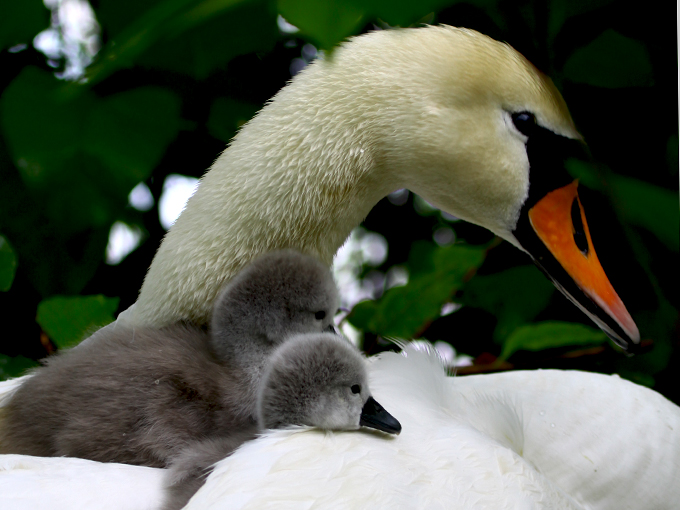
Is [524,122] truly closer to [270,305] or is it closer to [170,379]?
[270,305]

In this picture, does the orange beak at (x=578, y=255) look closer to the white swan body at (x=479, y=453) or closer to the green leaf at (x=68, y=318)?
the white swan body at (x=479, y=453)

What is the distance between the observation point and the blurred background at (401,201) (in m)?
0.94

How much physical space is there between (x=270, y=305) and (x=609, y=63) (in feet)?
2.57

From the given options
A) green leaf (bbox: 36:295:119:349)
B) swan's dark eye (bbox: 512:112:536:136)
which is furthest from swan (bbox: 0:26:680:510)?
green leaf (bbox: 36:295:119:349)

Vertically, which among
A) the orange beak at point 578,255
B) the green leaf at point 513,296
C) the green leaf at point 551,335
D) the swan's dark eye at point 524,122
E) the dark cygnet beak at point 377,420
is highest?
the swan's dark eye at point 524,122

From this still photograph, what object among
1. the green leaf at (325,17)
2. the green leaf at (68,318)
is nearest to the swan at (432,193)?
the green leaf at (68,318)

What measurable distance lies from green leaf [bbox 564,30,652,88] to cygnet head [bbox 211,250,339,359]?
683 millimetres

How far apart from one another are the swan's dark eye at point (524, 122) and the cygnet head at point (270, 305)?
0.33 meters

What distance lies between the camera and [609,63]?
1.22 metres

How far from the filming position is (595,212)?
4.15 feet

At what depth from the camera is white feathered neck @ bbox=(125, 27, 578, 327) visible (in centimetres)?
88

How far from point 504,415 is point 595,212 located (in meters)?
0.52

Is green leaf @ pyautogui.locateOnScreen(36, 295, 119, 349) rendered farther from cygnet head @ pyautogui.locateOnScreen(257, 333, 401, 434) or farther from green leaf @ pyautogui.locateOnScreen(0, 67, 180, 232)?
cygnet head @ pyautogui.locateOnScreen(257, 333, 401, 434)

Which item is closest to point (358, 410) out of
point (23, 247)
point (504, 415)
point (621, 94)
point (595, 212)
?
point (504, 415)
